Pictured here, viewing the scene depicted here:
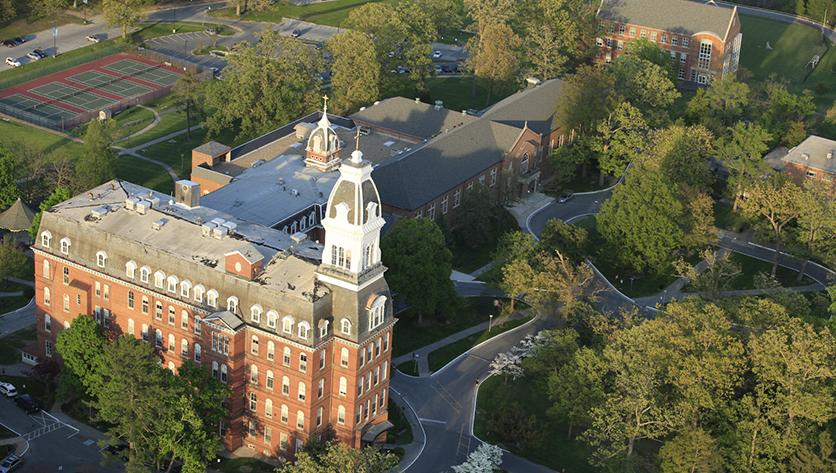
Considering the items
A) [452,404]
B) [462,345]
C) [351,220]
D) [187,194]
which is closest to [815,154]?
[462,345]

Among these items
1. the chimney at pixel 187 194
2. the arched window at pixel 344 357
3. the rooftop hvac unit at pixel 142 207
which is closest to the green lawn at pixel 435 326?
the arched window at pixel 344 357

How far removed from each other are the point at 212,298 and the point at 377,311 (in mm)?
16069

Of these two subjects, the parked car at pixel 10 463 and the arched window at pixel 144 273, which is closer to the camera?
the parked car at pixel 10 463

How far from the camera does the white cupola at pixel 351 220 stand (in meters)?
119

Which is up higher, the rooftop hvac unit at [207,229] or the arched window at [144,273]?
the rooftop hvac unit at [207,229]

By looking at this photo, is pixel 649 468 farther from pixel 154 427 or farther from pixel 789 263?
pixel 789 263

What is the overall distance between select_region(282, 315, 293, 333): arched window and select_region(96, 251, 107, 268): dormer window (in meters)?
21.8

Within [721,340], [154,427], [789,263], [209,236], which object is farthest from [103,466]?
A: [789,263]

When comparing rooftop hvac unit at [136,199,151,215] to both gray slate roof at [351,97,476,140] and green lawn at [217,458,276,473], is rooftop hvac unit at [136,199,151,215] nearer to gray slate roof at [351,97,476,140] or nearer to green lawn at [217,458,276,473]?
green lawn at [217,458,276,473]

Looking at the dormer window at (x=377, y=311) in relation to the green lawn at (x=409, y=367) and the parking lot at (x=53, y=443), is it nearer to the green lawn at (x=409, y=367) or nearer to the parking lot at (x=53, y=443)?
the green lawn at (x=409, y=367)

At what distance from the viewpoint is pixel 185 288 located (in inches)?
4911

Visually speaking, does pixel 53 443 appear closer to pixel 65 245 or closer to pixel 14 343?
pixel 14 343

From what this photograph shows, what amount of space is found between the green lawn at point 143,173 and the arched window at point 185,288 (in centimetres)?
5948

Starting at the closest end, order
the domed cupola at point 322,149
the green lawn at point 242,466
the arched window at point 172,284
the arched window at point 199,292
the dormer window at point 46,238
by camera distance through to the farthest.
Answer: the arched window at point 199,292 < the green lawn at point 242,466 < the arched window at point 172,284 < the dormer window at point 46,238 < the domed cupola at point 322,149
